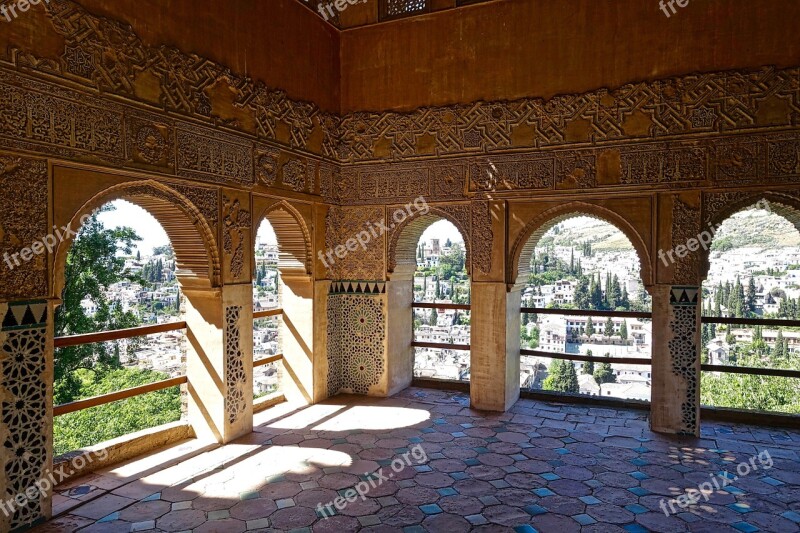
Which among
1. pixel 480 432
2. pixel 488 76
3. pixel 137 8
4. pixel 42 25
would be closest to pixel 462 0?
pixel 488 76

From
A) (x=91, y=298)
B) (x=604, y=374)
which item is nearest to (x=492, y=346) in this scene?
(x=604, y=374)

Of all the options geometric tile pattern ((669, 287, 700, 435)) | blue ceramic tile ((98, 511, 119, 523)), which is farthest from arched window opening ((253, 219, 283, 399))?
geometric tile pattern ((669, 287, 700, 435))

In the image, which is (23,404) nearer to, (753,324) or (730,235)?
(753,324)

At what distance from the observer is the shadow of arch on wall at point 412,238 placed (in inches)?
241

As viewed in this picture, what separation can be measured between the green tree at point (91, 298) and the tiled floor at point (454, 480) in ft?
15.1

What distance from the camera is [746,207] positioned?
5.07 m

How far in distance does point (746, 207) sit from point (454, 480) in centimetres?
392

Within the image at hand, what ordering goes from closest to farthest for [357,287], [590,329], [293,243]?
[293,243]
[590,329]
[357,287]

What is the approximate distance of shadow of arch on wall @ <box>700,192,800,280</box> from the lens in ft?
16.0

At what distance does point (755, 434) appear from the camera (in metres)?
5.21

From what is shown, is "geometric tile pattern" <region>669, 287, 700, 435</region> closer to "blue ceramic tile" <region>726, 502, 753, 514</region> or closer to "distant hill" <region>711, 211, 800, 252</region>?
"blue ceramic tile" <region>726, 502, 753, 514</region>

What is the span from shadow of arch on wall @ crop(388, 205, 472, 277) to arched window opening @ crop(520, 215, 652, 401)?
81 centimetres

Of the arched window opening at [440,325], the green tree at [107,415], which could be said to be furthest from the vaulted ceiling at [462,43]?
the green tree at [107,415]

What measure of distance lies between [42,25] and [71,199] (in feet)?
3.75
